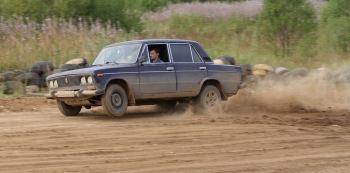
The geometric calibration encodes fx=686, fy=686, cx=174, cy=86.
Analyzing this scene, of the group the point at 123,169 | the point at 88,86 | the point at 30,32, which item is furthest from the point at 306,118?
the point at 30,32

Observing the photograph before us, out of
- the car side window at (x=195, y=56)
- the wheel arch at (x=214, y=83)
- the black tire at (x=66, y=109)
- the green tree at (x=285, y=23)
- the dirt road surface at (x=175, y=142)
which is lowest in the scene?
the dirt road surface at (x=175, y=142)

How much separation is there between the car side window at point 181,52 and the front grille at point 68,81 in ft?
7.33

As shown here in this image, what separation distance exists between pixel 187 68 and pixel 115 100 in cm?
193

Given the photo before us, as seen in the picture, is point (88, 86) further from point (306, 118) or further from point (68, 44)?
point (68, 44)

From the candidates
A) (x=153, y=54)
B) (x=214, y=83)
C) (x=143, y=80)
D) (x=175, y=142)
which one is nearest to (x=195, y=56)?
(x=214, y=83)

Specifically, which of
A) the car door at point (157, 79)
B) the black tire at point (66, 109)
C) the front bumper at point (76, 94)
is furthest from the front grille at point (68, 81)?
the car door at point (157, 79)

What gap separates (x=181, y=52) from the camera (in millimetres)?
14164

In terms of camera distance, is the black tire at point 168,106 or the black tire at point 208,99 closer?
the black tire at point 208,99

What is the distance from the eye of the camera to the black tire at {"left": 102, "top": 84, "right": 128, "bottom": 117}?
12516mm

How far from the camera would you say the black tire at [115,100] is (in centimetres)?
1252

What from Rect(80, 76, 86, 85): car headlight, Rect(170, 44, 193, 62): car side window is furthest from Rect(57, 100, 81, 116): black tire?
Rect(170, 44, 193, 62): car side window

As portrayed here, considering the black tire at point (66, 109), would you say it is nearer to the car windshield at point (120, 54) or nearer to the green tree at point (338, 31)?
the car windshield at point (120, 54)

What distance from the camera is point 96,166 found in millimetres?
8078

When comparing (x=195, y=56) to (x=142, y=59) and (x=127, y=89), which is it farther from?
(x=127, y=89)
